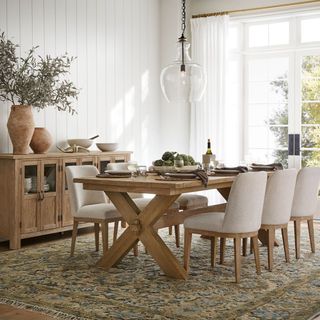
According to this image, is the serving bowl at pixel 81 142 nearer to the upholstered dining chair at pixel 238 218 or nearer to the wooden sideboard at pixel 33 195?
the wooden sideboard at pixel 33 195

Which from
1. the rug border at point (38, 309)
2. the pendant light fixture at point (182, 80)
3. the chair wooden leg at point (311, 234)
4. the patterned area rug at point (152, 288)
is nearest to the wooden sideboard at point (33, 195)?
the patterned area rug at point (152, 288)

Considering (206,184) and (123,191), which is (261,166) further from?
(123,191)

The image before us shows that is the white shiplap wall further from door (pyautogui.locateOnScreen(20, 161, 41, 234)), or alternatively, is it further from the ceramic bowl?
door (pyautogui.locateOnScreen(20, 161, 41, 234))

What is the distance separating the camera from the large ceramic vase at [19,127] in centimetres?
620

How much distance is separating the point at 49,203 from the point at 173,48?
327 centimetres

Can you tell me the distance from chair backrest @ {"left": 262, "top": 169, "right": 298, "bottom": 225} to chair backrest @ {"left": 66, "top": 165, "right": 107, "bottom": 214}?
1614 mm

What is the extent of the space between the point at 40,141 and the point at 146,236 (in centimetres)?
207

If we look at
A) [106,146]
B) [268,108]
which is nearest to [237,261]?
[106,146]

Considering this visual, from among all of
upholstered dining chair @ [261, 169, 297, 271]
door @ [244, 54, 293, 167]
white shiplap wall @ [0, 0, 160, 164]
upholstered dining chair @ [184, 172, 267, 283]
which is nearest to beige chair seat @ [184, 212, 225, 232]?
upholstered dining chair @ [184, 172, 267, 283]

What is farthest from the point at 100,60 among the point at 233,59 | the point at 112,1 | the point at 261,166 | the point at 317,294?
the point at 317,294

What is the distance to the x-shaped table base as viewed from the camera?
482 centimetres

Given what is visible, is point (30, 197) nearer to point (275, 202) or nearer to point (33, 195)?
point (33, 195)

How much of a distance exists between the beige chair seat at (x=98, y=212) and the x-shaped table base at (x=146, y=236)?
0.37 m

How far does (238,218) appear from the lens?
187 inches
